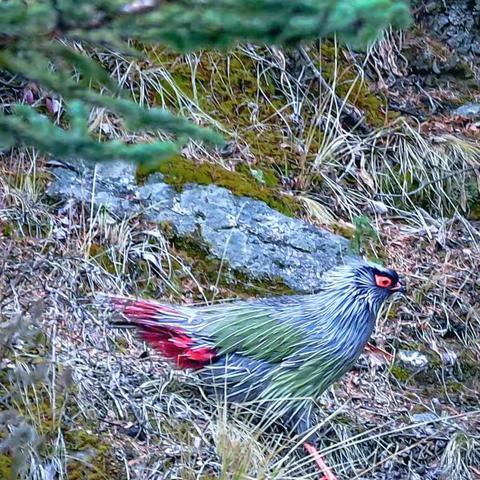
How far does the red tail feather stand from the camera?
15.2 feet

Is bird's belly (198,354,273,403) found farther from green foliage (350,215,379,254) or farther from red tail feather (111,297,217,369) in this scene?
green foliage (350,215,379,254)

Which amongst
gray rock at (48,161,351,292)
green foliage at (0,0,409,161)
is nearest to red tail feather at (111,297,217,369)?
gray rock at (48,161,351,292)

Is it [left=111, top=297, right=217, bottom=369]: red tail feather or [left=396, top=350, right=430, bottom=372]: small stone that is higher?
[left=111, top=297, right=217, bottom=369]: red tail feather

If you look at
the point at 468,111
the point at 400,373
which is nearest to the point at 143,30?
the point at 400,373

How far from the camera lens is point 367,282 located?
5.02m

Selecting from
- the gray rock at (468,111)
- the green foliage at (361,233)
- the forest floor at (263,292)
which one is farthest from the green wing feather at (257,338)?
the gray rock at (468,111)

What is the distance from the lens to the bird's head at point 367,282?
16.3 feet

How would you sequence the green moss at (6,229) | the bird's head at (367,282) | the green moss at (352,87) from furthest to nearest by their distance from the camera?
1. the green moss at (352,87)
2. the green moss at (6,229)
3. the bird's head at (367,282)

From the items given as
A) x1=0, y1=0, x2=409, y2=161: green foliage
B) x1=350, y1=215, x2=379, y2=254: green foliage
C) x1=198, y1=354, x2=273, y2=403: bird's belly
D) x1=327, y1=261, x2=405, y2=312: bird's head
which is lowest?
x1=350, y1=215, x2=379, y2=254: green foliage

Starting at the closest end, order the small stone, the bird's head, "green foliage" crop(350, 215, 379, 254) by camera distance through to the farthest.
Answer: the bird's head, the small stone, "green foliage" crop(350, 215, 379, 254)

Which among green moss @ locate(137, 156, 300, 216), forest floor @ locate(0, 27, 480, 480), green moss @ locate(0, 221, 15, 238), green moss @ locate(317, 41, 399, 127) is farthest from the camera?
green moss @ locate(317, 41, 399, 127)

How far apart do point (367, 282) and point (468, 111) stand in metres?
3.35

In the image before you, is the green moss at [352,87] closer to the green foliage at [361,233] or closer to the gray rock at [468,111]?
the gray rock at [468,111]

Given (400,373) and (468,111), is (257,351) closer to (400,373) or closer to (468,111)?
(400,373)
